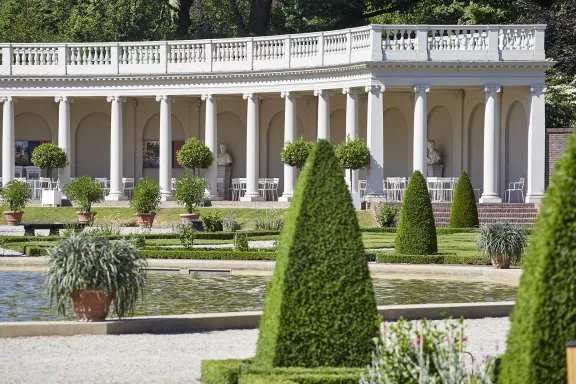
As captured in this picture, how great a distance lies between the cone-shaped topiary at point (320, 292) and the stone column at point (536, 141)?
33.0 m

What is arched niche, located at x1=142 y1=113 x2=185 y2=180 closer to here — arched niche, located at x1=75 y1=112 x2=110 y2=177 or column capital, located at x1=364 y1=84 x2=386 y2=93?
arched niche, located at x1=75 y1=112 x2=110 y2=177

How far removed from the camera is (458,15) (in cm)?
5606

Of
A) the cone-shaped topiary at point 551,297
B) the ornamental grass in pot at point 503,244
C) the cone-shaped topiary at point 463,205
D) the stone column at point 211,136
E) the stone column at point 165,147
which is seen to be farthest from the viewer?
the stone column at point 165,147

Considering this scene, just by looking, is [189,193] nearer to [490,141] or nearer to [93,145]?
[490,141]

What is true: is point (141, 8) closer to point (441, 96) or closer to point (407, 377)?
point (441, 96)

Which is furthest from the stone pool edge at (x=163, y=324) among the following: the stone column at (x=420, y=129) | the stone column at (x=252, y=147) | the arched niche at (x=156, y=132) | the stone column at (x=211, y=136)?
the arched niche at (x=156, y=132)

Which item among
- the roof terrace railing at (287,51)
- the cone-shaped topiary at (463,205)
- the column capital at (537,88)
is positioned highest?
the roof terrace railing at (287,51)

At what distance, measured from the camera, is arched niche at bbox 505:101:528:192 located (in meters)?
45.2

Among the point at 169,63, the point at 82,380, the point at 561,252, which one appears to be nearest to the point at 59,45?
the point at 169,63

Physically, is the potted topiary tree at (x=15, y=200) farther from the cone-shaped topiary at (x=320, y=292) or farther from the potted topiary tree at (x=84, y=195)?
the cone-shaped topiary at (x=320, y=292)

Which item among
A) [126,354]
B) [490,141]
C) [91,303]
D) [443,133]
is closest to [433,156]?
[443,133]

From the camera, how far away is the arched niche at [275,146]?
52.7 m

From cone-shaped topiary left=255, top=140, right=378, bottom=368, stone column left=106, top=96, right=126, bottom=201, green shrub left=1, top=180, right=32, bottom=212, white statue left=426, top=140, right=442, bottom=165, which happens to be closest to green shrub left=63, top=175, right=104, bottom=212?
green shrub left=1, top=180, right=32, bottom=212

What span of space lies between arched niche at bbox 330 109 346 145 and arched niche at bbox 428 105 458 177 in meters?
4.02
